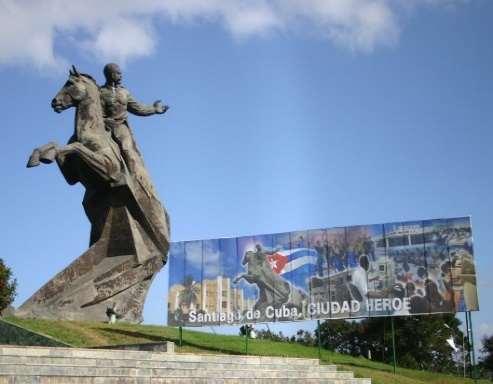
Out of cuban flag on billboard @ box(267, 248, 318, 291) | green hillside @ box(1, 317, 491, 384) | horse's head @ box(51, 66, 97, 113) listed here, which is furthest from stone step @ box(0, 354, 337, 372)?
cuban flag on billboard @ box(267, 248, 318, 291)

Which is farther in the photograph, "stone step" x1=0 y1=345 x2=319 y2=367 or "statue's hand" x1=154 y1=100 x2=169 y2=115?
"statue's hand" x1=154 y1=100 x2=169 y2=115

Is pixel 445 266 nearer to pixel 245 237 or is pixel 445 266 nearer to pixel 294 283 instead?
pixel 294 283

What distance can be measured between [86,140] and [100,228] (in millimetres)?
2353

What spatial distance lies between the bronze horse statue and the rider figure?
24cm

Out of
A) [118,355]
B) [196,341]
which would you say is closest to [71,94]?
[118,355]

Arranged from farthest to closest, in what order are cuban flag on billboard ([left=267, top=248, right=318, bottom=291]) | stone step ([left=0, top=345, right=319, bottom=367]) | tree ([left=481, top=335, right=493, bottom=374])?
tree ([left=481, top=335, right=493, bottom=374]) < cuban flag on billboard ([left=267, top=248, right=318, bottom=291]) < stone step ([left=0, top=345, right=319, bottom=367])

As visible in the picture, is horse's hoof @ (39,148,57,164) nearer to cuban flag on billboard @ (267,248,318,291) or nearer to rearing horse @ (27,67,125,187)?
rearing horse @ (27,67,125,187)

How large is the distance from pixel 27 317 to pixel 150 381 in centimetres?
526

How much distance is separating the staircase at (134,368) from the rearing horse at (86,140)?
5819 millimetres

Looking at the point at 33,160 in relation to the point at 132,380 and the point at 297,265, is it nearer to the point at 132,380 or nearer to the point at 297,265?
the point at 132,380

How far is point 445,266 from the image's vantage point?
72.5 ft

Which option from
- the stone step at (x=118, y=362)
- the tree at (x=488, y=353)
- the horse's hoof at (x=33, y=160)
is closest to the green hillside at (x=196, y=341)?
the horse's hoof at (x=33, y=160)

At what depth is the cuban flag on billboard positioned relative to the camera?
24.1 meters

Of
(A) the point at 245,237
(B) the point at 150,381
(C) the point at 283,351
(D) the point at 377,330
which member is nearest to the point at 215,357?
(B) the point at 150,381
